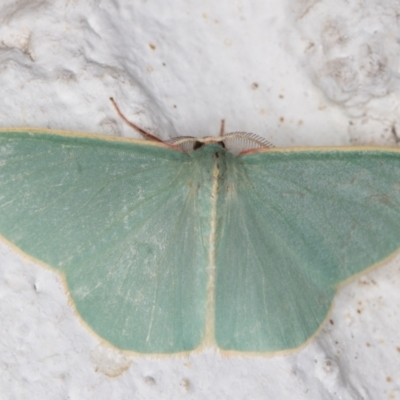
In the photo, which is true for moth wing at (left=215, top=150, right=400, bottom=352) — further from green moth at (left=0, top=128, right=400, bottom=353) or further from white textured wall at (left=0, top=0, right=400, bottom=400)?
white textured wall at (left=0, top=0, right=400, bottom=400)

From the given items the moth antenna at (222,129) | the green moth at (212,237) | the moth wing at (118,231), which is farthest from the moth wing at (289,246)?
the moth antenna at (222,129)

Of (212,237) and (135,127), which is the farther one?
(135,127)

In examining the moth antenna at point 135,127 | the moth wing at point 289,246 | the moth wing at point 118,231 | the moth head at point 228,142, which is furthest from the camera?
the moth antenna at point 135,127

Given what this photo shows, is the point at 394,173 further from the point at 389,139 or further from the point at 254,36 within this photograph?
the point at 254,36

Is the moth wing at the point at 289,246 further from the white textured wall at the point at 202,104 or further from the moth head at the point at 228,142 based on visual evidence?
the white textured wall at the point at 202,104

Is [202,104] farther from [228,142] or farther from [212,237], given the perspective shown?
[212,237]

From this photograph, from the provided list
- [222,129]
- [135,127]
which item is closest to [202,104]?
[222,129]

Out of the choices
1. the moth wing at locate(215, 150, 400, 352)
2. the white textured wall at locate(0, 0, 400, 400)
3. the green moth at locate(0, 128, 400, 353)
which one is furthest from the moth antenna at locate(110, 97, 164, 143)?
the moth wing at locate(215, 150, 400, 352)
